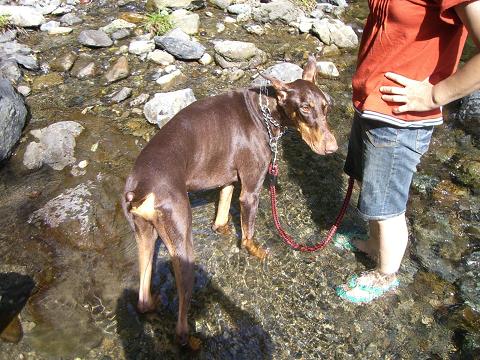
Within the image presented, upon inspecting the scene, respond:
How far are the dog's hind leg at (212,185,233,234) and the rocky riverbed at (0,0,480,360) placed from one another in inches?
5.7

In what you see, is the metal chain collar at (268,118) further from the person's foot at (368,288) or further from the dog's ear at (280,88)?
the person's foot at (368,288)

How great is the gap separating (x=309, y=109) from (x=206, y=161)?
1.08 meters

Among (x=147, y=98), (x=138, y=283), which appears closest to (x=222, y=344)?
(x=138, y=283)

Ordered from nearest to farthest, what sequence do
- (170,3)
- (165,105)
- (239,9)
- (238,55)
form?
(165,105), (238,55), (170,3), (239,9)

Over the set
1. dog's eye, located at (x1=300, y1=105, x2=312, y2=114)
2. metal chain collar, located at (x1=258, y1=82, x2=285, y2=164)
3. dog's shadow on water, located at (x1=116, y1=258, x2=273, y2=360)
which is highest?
dog's eye, located at (x1=300, y1=105, x2=312, y2=114)

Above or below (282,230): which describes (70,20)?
above

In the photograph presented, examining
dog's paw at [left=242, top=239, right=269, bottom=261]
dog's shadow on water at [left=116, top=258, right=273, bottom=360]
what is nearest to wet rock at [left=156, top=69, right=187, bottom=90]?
dog's paw at [left=242, top=239, right=269, bottom=261]

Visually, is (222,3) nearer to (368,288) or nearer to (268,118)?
(268,118)

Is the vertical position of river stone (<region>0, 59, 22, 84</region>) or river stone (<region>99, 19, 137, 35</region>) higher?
river stone (<region>99, 19, 137, 35</region>)

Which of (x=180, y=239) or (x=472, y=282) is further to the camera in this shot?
(x=472, y=282)

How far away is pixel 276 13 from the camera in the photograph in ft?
28.7

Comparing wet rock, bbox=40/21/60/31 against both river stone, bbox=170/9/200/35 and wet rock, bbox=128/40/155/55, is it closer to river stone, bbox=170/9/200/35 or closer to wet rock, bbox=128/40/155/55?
wet rock, bbox=128/40/155/55

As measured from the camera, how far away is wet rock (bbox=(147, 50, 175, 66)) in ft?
23.9

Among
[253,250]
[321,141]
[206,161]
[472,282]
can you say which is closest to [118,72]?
[206,161]
